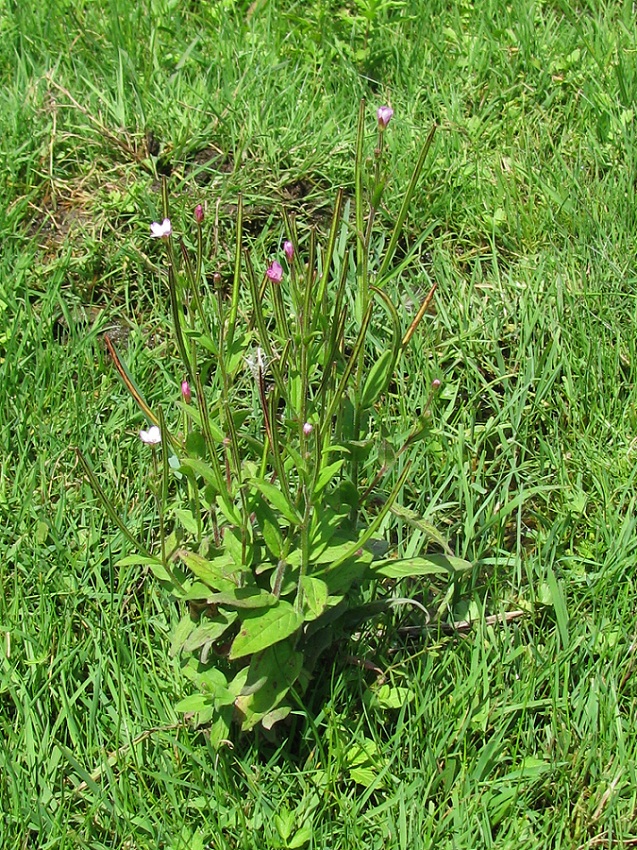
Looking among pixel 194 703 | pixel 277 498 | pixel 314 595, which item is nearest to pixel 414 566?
pixel 314 595

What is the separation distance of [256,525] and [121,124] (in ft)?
5.31

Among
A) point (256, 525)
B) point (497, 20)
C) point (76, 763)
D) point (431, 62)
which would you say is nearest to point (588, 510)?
point (256, 525)

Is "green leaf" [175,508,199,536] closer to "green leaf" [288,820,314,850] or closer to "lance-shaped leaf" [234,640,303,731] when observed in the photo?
"lance-shaped leaf" [234,640,303,731]

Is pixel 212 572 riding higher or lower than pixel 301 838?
higher

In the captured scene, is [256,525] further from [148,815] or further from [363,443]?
[148,815]

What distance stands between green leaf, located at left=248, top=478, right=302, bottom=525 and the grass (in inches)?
18.9

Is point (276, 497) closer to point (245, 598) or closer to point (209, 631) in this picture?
point (245, 598)

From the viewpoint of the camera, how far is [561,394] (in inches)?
99.5

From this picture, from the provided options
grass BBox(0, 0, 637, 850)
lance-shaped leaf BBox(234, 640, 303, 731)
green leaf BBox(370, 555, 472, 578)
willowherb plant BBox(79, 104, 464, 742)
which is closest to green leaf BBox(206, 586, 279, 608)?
willowherb plant BBox(79, 104, 464, 742)

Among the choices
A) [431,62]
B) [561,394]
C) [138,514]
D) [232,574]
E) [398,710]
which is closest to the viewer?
[232,574]

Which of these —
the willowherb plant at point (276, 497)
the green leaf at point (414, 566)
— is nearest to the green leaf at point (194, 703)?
the willowherb plant at point (276, 497)

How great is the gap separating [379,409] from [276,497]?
891 mm

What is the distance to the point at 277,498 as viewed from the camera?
1618mm

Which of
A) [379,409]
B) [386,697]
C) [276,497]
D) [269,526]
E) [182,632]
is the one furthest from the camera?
[379,409]
